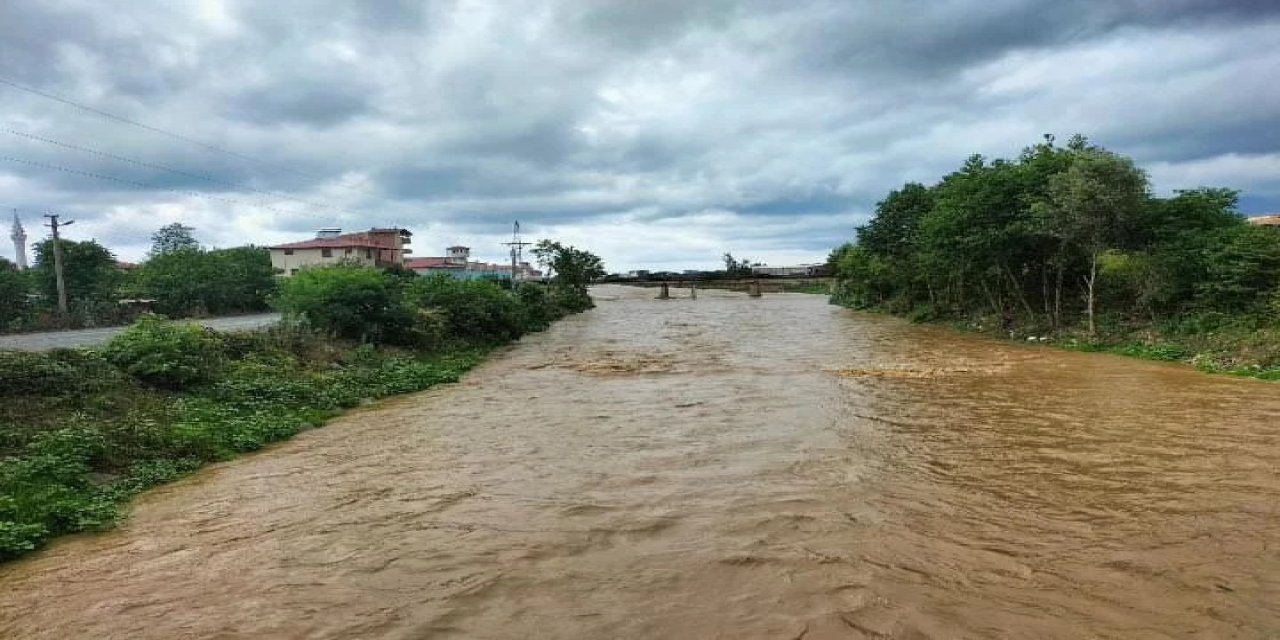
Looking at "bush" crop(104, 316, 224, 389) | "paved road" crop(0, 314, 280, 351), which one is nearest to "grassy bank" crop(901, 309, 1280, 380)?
"bush" crop(104, 316, 224, 389)

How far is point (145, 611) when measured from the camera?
17.9 feet

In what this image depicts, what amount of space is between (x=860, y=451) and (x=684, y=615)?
5.70m

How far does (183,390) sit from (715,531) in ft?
36.4

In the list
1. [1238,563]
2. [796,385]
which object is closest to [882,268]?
[796,385]

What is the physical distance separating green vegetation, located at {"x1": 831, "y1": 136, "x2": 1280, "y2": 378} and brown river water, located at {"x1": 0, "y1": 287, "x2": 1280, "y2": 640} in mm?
6887

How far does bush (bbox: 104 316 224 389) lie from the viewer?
13.0 meters

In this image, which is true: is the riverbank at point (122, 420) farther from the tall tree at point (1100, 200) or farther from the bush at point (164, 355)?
the tall tree at point (1100, 200)

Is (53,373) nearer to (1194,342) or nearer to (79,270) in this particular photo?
(1194,342)

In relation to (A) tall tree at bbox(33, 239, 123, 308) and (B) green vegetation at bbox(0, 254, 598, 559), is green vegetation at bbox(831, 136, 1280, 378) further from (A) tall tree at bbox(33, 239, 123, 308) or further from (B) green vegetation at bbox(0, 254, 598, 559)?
(A) tall tree at bbox(33, 239, 123, 308)

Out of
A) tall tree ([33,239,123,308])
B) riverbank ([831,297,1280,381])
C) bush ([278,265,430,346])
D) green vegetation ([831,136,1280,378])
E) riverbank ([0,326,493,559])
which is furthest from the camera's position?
tall tree ([33,239,123,308])

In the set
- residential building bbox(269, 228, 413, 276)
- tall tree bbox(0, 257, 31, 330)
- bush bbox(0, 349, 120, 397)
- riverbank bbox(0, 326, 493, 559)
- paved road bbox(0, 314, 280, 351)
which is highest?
residential building bbox(269, 228, 413, 276)

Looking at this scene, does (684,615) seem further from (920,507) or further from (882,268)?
(882,268)

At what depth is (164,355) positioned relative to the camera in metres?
13.3

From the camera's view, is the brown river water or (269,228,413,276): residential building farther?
(269,228,413,276): residential building
